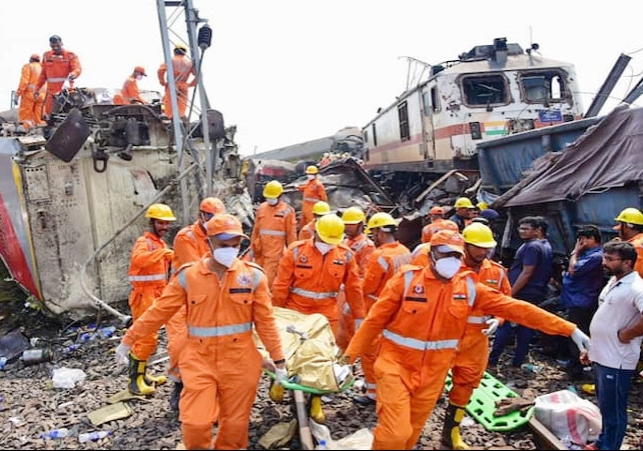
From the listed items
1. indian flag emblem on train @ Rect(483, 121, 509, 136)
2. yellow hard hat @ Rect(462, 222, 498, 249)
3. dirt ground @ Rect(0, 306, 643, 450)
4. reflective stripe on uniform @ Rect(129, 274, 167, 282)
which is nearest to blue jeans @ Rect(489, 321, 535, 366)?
dirt ground @ Rect(0, 306, 643, 450)

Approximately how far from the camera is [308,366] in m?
3.60

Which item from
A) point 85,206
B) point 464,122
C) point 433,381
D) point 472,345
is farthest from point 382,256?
point 464,122

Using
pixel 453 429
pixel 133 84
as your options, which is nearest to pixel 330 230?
pixel 453 429

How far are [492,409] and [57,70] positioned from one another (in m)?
9.35

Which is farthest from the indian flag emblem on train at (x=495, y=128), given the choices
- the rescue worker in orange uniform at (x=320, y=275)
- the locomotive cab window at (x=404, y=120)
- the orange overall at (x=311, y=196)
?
the rescue worker in orange uniform at (x=320, y=275)

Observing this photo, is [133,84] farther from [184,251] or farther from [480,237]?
[480,237]

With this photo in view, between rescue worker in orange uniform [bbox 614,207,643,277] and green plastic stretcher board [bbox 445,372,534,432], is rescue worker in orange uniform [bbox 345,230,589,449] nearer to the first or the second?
green plastic stretcher board [bbox 445,372,534,432]

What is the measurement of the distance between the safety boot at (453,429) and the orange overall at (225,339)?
1.41m

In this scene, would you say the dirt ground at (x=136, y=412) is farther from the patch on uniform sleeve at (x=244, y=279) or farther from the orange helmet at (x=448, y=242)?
the orange helmet at (x=448, y=242)

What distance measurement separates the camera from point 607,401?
11.9 feet

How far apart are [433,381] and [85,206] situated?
5.73 meters

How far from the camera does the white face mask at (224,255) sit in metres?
3.33

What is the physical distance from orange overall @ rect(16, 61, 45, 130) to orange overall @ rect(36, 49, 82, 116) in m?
0.19

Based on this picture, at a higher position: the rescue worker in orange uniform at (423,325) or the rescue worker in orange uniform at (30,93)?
the rescue worker in orange uniform at (30,93)
